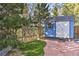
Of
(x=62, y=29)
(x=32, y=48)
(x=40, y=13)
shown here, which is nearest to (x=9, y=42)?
(x=32, y=48)

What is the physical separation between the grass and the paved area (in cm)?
4

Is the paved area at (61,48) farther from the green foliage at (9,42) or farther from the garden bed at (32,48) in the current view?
the green foliage at (9,42)

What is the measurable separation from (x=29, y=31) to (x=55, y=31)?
0.22 m

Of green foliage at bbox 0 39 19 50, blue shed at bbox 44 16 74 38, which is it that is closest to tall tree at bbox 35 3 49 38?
blue shed at bbox 44 16 74 38

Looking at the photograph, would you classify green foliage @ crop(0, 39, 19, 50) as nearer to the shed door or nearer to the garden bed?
the garden bed

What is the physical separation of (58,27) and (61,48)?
7.1 inches

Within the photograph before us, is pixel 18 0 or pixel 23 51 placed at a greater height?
pixel 18 0

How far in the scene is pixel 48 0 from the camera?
5.39ft

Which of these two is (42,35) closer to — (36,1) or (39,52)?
(39,52)

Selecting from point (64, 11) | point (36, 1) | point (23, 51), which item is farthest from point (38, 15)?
point (23, 51)

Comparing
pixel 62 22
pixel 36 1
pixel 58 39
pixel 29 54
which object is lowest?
pixel 29 54

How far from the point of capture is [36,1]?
165 centimetres

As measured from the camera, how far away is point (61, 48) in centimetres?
163

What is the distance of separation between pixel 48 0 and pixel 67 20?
0.23 m
